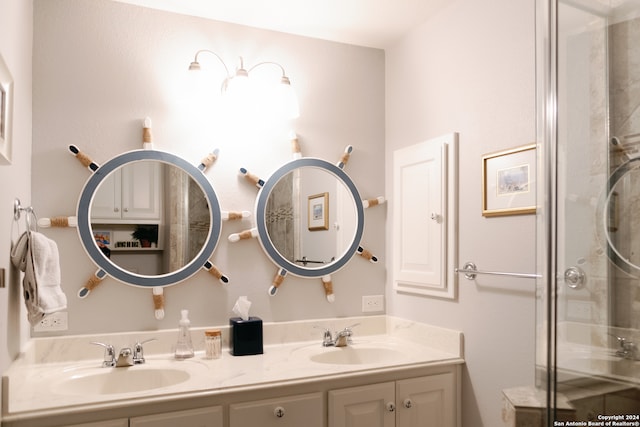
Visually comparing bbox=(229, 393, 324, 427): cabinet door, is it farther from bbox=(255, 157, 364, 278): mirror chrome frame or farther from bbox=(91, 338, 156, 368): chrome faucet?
bbox=(255, 157, 364, 278): mirror chrome frame

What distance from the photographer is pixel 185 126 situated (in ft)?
7.64

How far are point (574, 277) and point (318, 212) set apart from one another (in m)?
1.51

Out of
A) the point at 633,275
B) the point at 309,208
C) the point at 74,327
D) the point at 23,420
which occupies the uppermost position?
the point at 309,208

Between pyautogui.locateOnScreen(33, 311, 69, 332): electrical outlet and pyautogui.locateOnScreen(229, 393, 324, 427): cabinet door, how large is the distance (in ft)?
2.79

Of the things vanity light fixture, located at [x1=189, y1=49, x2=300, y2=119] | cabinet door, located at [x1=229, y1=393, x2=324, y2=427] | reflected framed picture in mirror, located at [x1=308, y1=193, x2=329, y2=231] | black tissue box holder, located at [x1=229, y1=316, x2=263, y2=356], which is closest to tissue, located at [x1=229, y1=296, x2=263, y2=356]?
black tissue box holder, located at [x1=229, y1=316, x2=263, y2=356]

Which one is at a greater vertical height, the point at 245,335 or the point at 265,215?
the point at 265,215

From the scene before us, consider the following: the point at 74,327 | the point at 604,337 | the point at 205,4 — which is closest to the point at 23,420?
the point at 74,327

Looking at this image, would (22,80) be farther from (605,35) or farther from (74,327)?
(605,35)

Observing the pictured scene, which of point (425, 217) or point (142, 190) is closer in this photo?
point (142, 190)

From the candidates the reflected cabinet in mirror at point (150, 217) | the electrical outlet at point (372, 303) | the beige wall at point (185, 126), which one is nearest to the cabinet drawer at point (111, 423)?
the beige wall at point (185, 126)

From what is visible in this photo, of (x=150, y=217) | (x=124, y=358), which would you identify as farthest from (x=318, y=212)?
(x=124, y=358)

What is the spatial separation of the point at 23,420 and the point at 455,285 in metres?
1.67

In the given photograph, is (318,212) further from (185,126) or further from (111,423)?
(111,423)

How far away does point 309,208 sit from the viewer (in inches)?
99.7
